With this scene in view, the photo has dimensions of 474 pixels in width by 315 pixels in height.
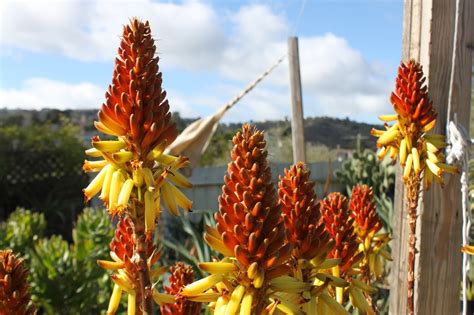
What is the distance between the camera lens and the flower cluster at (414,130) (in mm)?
1424

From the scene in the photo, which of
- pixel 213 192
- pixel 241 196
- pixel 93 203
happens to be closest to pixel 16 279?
pixel 241 196

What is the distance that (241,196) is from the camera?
2.61ft

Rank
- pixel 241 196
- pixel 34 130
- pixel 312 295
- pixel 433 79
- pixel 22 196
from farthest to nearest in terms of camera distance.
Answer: pixel 34 130
pixel 22 196
pixel 433 79
pixel 312 295
pixel 241 196

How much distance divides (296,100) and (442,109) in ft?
10.4

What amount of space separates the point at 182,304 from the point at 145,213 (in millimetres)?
253

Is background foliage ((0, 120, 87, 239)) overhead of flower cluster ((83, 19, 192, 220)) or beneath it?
beneath

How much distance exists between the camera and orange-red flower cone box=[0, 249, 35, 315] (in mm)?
901

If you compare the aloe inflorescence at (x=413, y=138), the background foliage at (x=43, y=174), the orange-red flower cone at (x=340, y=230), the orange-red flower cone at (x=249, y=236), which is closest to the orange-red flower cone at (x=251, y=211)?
the orange-red flower cone at (x=249, y=236)

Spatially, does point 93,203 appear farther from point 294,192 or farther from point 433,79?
point 294,192

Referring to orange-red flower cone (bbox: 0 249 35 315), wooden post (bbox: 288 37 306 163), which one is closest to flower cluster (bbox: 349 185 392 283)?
orange-red flower cone (bbox: 0 249 35 315)

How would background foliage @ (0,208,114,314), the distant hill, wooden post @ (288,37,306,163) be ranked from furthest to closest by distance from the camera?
the distant hill < wooden post @ (288,37,306,163) < background foliage @ (0,208,114,314)

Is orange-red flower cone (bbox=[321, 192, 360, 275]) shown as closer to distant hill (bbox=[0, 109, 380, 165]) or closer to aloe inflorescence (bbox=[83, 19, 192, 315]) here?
aloe inflorescence (bbox=[83, 19, 192, 315])

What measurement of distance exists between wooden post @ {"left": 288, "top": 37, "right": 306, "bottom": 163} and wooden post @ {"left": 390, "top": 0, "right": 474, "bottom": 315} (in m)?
3.05

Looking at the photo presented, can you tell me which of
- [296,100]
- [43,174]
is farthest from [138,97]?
[43,174]
